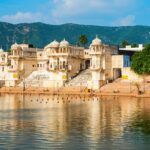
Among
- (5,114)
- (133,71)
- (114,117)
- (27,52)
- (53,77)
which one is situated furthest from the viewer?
(27,52)

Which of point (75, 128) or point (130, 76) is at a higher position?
point (130, 76)

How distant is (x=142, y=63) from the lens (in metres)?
87.2

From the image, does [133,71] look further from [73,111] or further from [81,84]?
[73,111]

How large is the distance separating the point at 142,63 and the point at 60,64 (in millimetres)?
16349

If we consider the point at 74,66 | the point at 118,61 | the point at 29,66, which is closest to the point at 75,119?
the point at 118,61

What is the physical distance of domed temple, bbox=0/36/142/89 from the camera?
302ft

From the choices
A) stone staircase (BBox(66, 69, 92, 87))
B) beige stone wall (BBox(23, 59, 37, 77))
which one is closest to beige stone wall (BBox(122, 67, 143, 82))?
stone staircase (BBox(66, 69, 92, 87))

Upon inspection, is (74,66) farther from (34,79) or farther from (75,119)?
(75,119)

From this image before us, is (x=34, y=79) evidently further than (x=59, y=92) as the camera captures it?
Yes

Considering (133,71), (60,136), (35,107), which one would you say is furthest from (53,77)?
(60,136)

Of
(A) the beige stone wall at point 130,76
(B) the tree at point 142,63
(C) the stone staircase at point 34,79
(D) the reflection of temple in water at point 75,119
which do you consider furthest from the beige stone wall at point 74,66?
(D) the reflection of temple in water at point 75,119

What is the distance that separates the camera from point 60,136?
117 ft

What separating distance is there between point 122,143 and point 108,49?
6146cm

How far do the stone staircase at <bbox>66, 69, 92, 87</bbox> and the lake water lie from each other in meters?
33.0
